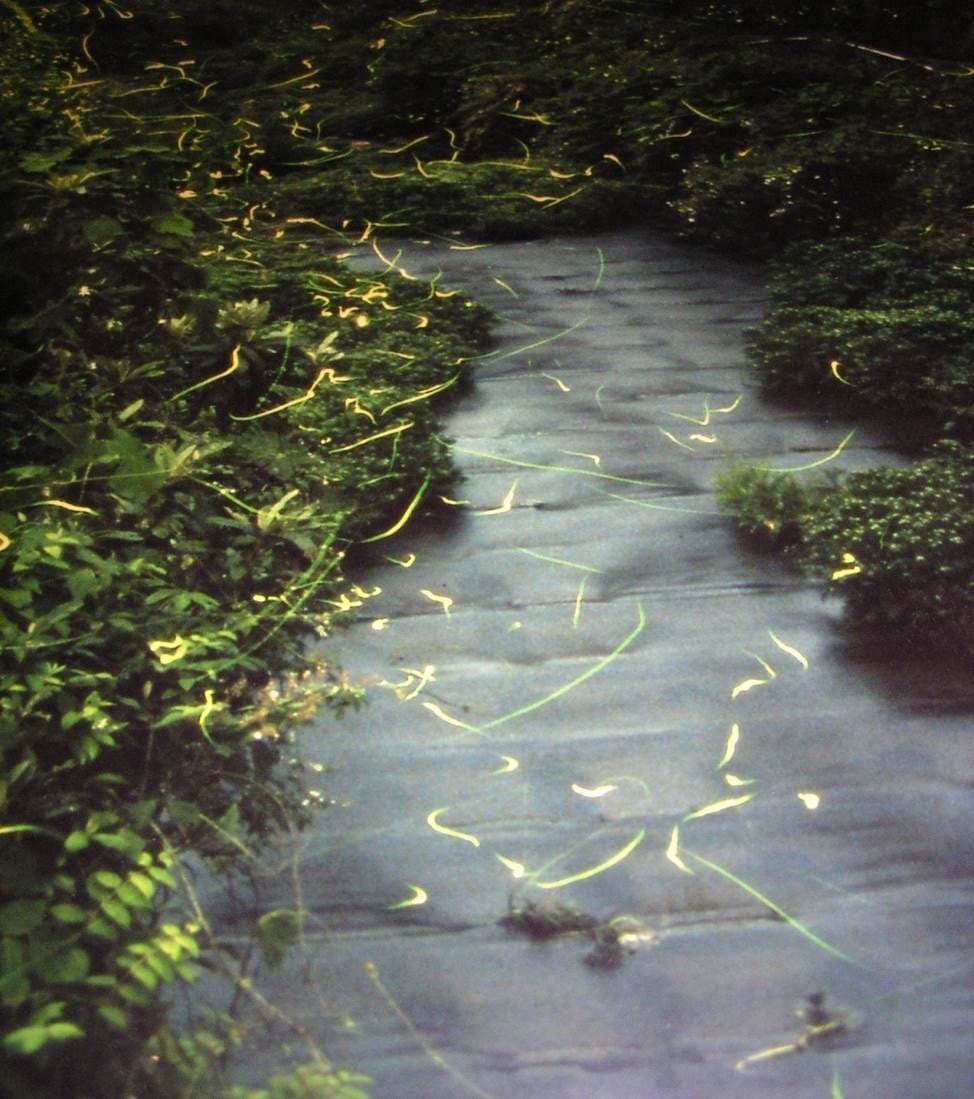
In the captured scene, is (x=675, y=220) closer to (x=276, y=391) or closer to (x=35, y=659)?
(x=276, y=391)

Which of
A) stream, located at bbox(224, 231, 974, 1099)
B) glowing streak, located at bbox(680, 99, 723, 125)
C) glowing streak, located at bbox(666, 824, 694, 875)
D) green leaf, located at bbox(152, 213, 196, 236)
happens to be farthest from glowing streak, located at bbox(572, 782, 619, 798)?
glowing streak, located at bbox(680, 99, 723, 125)

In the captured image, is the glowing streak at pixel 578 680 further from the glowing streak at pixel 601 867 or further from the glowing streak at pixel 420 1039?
the glowing streak at pixel 420 1039

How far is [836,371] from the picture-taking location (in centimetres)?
267

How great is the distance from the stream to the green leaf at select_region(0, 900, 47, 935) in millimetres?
247

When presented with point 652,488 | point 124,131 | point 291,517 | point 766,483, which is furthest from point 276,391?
point 124,131

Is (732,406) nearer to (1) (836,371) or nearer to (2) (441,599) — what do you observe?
(1) (836,371)

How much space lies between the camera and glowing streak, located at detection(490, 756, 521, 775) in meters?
1.76

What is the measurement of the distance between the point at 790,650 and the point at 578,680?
329 millimetres

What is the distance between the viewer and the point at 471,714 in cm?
187

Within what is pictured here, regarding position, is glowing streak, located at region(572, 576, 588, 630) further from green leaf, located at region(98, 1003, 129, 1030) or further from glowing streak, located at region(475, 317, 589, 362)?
green leaf, located at region(98, 1003, 129, 1030)

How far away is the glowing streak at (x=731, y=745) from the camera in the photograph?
5.82 feet

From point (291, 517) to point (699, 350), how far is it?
1050 millimetres

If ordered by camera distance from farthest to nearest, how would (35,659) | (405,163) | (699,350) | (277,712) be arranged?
(405,163) → (699,350) → (277,712) → (35,659)

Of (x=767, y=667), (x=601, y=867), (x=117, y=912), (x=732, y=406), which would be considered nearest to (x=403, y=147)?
(x=732, y=406)
